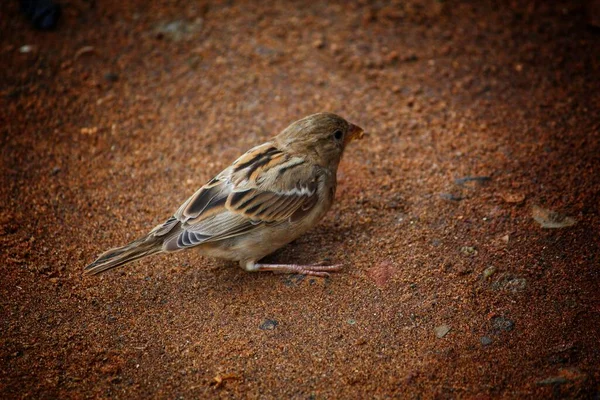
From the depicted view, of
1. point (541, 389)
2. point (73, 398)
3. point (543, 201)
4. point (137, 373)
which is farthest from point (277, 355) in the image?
point (543, 201)

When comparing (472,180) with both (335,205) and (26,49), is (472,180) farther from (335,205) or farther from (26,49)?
(26,49)

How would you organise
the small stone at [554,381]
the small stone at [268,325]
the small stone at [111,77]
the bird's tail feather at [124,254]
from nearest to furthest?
the small stone at [554,381], the small stone at [268,325], the bird's tail feather at [124,254], the small stone at [111,77]

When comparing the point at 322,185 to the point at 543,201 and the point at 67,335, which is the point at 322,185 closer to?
the point at 543,201

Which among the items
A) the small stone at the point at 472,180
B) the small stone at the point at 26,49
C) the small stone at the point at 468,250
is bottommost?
the small stone at the point at 468,250

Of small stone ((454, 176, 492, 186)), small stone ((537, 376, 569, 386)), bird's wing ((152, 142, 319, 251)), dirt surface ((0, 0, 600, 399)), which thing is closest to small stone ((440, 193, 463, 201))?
dirt surface ((0, 0, 600, 399))

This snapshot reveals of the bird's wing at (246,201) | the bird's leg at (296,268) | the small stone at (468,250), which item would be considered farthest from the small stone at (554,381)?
the bird's wing at (246,201)

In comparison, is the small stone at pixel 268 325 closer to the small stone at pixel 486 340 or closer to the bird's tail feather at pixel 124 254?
the bird's tail feather at pixel 124 254

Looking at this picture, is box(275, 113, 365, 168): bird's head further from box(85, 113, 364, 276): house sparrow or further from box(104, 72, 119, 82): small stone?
box(104, 72, 119, 82): small stone
